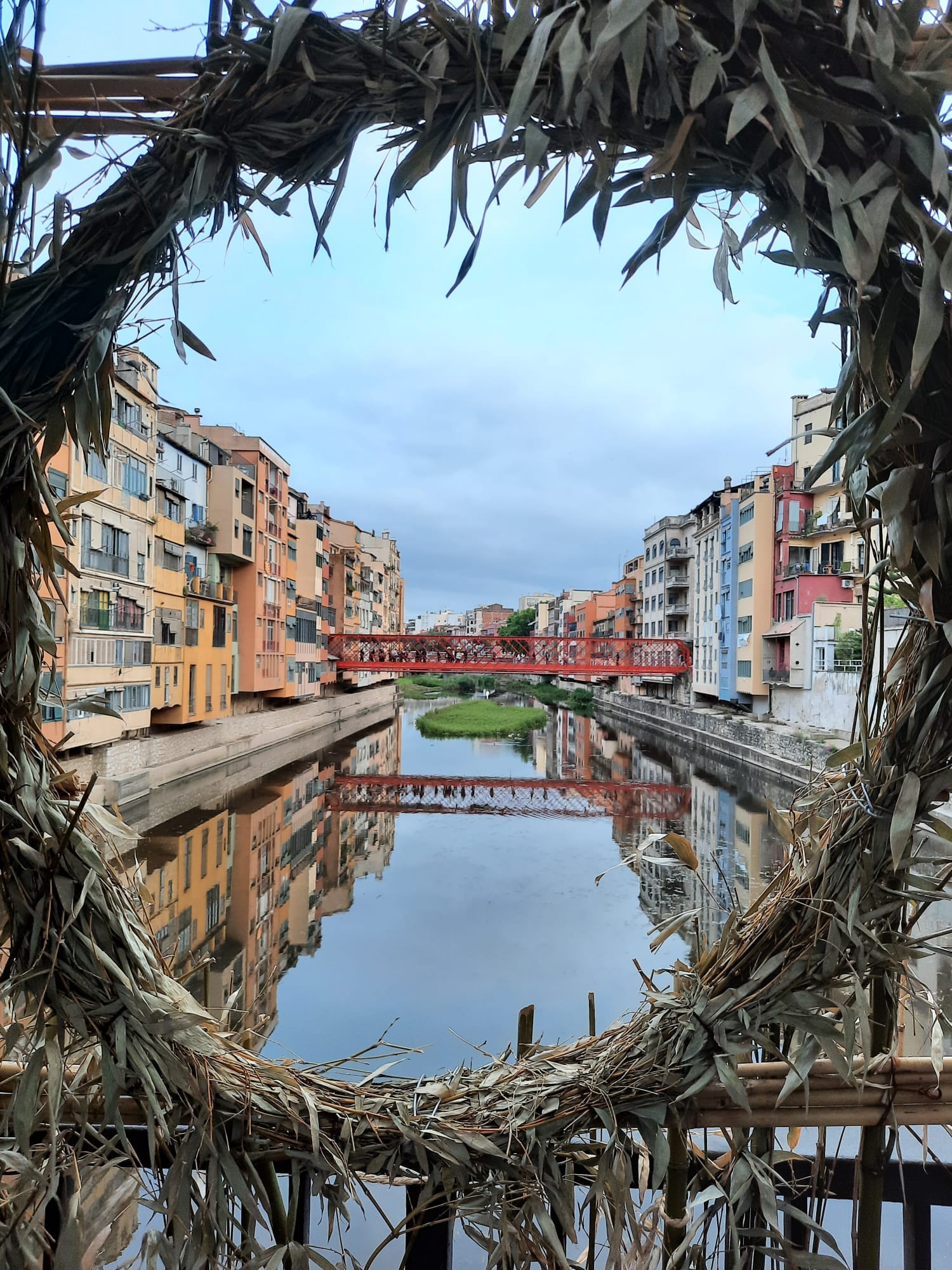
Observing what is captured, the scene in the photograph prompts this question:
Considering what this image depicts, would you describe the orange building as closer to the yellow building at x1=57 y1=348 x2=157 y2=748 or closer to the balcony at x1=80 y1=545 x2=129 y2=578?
the yellow building at x1=57 y1=348 x2=157 y2=748

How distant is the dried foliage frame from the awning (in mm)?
22024

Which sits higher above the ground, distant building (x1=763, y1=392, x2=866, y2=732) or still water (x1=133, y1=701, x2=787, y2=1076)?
distant building (x1=763, y1=392, x2=866, y2=732)

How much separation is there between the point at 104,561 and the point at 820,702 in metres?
17.0

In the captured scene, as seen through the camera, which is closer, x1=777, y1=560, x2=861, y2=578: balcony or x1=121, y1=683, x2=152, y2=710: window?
x1=121, y1=683, x2=152, y2=710: window

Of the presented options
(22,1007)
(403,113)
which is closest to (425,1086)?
(22,1007)

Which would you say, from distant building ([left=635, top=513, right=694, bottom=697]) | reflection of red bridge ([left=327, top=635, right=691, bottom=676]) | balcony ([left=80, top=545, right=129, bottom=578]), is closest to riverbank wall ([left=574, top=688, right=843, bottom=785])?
reflection of red bridge ([left=327, top=635, right=691, bottom=676])

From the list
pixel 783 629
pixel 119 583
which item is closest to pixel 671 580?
pixel 783 629

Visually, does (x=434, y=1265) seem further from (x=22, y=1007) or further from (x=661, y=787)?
(x=661, y=787)

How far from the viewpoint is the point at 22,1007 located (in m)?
1.03

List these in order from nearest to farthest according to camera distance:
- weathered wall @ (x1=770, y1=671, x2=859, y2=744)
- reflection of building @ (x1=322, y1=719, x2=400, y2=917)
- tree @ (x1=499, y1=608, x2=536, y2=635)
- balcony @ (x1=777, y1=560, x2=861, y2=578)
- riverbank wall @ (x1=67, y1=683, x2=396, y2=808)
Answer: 1. reflection of building @ (x1=322, y1=719, x2=400, y2=917)
2. riverbank wall @ (x1=67, y1=683, x2=396, y2=808)
3. weathered wall @ (x1=770, y1=671, x2=859, y2=744)
4. balcony @ (x1=777, y1=560, x2=861, y2=578)
5. tree @ (x1=499, y1=608, x2=536, y2=635)

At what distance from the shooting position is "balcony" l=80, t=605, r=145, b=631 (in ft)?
42.8

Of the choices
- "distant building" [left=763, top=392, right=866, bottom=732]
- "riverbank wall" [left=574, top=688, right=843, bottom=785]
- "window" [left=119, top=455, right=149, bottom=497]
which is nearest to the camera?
"window" [left=119, top=455, right=149, bottom=497]

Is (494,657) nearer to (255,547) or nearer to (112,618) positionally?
(255,547)

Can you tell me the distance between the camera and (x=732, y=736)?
23.1 m
